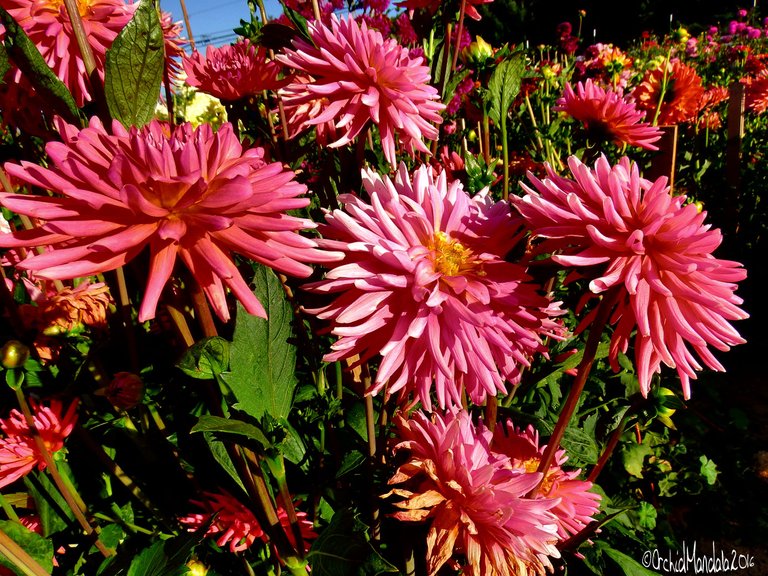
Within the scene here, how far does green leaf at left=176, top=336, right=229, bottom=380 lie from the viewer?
56 cm

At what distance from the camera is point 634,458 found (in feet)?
5.77

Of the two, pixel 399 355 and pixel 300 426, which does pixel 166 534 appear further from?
pixel 399 355

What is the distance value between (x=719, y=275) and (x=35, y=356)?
1350 millimetres

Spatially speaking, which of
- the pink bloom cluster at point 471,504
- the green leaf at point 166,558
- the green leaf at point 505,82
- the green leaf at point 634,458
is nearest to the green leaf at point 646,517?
the green leaf at point 634,458

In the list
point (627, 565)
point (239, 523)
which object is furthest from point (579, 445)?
point (239, 523)

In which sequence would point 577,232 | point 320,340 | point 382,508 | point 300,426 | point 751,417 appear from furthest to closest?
point 751,417, point 320,340, point 300,426, point 382,508, point 577,232

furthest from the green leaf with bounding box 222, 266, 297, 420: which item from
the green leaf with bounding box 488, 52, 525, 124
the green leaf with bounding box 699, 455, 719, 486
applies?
the green leaf with bounding box 699, 455, 719, 486

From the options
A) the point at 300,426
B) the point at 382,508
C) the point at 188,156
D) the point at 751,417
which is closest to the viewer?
the point at 188,156

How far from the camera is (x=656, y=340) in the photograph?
0.62 meters

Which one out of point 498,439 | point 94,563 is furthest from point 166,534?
point 498,439

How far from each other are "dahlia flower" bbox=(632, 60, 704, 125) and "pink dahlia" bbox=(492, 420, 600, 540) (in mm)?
1809

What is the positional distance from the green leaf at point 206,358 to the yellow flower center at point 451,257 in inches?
12.6

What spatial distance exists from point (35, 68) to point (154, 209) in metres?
0.19

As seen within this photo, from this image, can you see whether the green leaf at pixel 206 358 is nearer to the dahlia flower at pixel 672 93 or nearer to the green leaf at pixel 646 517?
the green leaf at pixel 646 517
